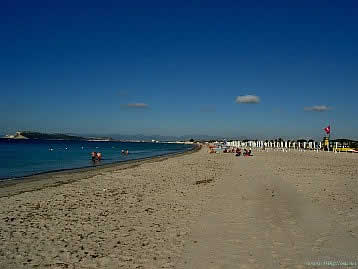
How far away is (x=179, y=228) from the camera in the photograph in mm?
8188

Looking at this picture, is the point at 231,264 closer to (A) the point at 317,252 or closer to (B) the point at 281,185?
(A) the point at 317,252

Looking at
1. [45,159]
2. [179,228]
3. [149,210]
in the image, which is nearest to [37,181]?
[149,210]

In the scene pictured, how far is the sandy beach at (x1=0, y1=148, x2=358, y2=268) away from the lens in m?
6.09

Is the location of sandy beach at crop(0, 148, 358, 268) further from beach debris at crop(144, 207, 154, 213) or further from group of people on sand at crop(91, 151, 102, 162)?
group of people on sand at crop(91, 151, 102, 162)

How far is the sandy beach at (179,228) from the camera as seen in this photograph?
609cm

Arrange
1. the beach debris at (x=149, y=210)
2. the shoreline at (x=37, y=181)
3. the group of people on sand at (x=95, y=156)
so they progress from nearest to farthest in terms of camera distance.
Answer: the beach debris at (x=149, y=210) < the shoreline at (x=37, y=181) < the group of people on sand at (x=95, y=156)

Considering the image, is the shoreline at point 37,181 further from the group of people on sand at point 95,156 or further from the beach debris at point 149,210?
the group of people on sand at point 95,156

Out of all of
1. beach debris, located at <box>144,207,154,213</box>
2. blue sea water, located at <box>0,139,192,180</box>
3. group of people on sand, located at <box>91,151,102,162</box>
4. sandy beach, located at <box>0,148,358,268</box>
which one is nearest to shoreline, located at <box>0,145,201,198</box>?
sandy beach, located at <box>0,148,358,268</box>

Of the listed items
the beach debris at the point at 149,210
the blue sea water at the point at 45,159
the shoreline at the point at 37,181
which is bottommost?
the blue sea water at the point at 45,159

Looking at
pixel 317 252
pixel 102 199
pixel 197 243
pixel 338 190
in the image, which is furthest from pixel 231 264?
pixel 338 190

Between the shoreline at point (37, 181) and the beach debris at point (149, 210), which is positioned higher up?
the beach debris at point (149, 210)

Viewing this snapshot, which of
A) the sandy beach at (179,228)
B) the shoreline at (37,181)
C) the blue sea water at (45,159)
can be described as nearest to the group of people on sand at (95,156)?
the blue sea water at (45,159)

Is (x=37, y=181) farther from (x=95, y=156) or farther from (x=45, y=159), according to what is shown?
(x=45, y=159)

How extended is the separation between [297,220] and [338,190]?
6234 mm
